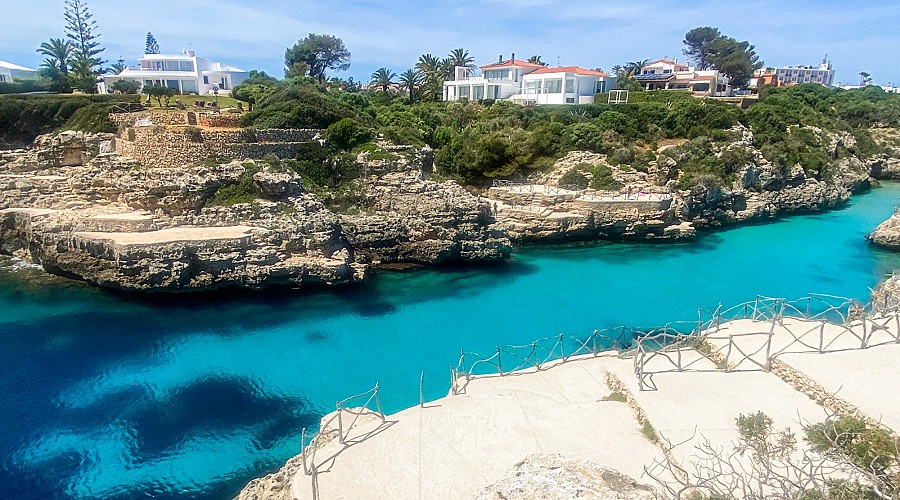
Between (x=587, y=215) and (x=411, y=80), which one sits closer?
(x=587, y=215)

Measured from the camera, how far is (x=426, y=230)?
25484 millimetres

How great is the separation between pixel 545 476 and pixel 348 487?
3280 millimetres

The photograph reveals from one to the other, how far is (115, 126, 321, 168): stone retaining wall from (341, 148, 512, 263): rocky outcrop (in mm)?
6920

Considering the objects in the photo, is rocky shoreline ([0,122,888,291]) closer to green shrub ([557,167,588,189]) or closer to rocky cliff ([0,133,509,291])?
rocky cliff ([0,133,509,291])

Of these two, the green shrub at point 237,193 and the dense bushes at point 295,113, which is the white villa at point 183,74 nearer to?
Answer: the dense bushes at point 295,113

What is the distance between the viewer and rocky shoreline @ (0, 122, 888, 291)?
71.1ft

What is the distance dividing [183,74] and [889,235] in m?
57.7

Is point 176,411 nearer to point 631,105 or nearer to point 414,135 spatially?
point 414,135

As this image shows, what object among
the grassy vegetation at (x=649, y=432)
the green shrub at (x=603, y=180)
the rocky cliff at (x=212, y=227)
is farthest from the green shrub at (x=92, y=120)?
the grassy vegetation at (x=649, y=432)

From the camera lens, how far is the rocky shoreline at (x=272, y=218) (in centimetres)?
2166

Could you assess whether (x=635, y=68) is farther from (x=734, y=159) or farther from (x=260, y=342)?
Answer: (x=260, y=342)

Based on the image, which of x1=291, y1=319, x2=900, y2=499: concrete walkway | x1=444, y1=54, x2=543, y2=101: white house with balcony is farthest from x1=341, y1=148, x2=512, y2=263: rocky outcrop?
x1=444, y1=54, x2=543, y2=101: white house with balcony

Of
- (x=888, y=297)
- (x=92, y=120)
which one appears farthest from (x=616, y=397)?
(x=92, y=120)

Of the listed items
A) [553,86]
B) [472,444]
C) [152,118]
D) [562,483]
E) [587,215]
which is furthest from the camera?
[553,86]
